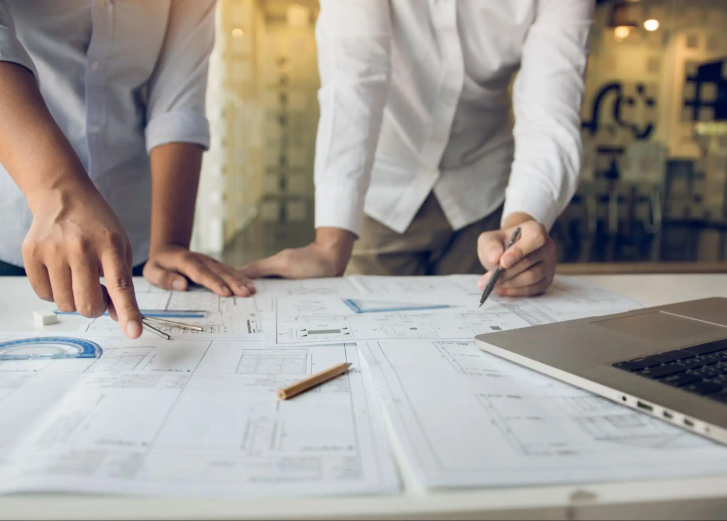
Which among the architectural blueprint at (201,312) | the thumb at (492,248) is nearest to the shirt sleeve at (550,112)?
the thumb at (492,248)

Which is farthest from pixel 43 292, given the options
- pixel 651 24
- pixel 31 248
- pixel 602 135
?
pixel 651 24

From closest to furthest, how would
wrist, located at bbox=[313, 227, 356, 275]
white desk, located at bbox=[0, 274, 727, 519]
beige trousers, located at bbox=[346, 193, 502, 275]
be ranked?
white desk, located at bbox=[0, 274, 727, 519], wrist, located at bbox=[313, 227, 356, 275], beige trousers, located at bbox=[346, 193, 502, 275]

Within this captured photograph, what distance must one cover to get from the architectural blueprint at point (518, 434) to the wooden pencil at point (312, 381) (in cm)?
3

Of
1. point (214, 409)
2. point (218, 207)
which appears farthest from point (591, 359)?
point (218, 207)

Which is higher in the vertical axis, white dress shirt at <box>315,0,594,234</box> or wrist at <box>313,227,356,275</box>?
white dress shirt at <box>315,0,594,234</box>

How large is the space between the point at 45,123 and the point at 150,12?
45 cm

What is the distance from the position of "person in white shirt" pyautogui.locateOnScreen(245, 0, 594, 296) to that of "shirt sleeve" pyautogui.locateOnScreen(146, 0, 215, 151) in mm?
227

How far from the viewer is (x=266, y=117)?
3965 millimetres

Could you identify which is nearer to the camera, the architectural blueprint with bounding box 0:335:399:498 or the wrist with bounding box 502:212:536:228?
the architectural blueprint with bounding box 0:335:399:498

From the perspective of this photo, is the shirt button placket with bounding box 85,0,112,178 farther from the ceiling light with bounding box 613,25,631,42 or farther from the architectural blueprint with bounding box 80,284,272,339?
the ceiling light with bounding box 613,25,631,42

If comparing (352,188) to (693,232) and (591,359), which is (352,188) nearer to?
(591,359)

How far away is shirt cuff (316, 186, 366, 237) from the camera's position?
107 cm

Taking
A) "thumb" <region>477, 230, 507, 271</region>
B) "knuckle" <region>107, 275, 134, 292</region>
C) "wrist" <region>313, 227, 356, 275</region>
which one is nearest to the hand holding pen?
"thumb" <region>477, 230, 507, 271</region>

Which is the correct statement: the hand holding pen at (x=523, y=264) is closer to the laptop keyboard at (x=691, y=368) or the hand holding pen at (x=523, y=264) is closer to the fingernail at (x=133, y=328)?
the laptop keyboard at (x=691, y=368)
